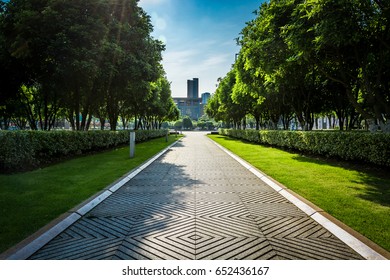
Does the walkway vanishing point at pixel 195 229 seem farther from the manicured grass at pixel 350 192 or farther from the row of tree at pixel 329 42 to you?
the row of tree at pixel 329 42

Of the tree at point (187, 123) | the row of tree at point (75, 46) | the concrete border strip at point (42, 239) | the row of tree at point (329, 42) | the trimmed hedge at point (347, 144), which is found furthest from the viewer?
the tree at point (187, 123)

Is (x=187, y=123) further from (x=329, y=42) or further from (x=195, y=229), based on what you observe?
(x=195, y=229)

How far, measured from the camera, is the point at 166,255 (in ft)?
11.9

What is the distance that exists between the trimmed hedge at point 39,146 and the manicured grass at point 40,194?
955mm

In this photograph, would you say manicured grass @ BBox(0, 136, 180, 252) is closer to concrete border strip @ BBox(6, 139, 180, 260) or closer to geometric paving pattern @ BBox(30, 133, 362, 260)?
concrete border strip @ BBox(6, 139, 180, 260)

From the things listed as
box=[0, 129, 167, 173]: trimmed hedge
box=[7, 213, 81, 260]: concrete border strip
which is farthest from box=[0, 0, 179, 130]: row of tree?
box=[7, 213, 81, 260]: concrete border strip

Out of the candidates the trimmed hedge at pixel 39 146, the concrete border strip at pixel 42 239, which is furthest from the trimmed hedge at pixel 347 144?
the trimmed hedge at pixel 39 146

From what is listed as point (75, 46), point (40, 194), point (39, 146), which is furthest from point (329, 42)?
point (75, 46)

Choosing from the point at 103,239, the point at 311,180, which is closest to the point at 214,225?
the point at 103,239

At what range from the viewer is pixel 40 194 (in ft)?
22.1

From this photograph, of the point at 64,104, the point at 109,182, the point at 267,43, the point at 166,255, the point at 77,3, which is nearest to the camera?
the point at 166,255

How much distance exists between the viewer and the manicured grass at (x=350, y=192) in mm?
4617

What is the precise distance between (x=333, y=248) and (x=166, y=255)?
2372 millimetres

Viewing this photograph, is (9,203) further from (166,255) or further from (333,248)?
(333,248)
